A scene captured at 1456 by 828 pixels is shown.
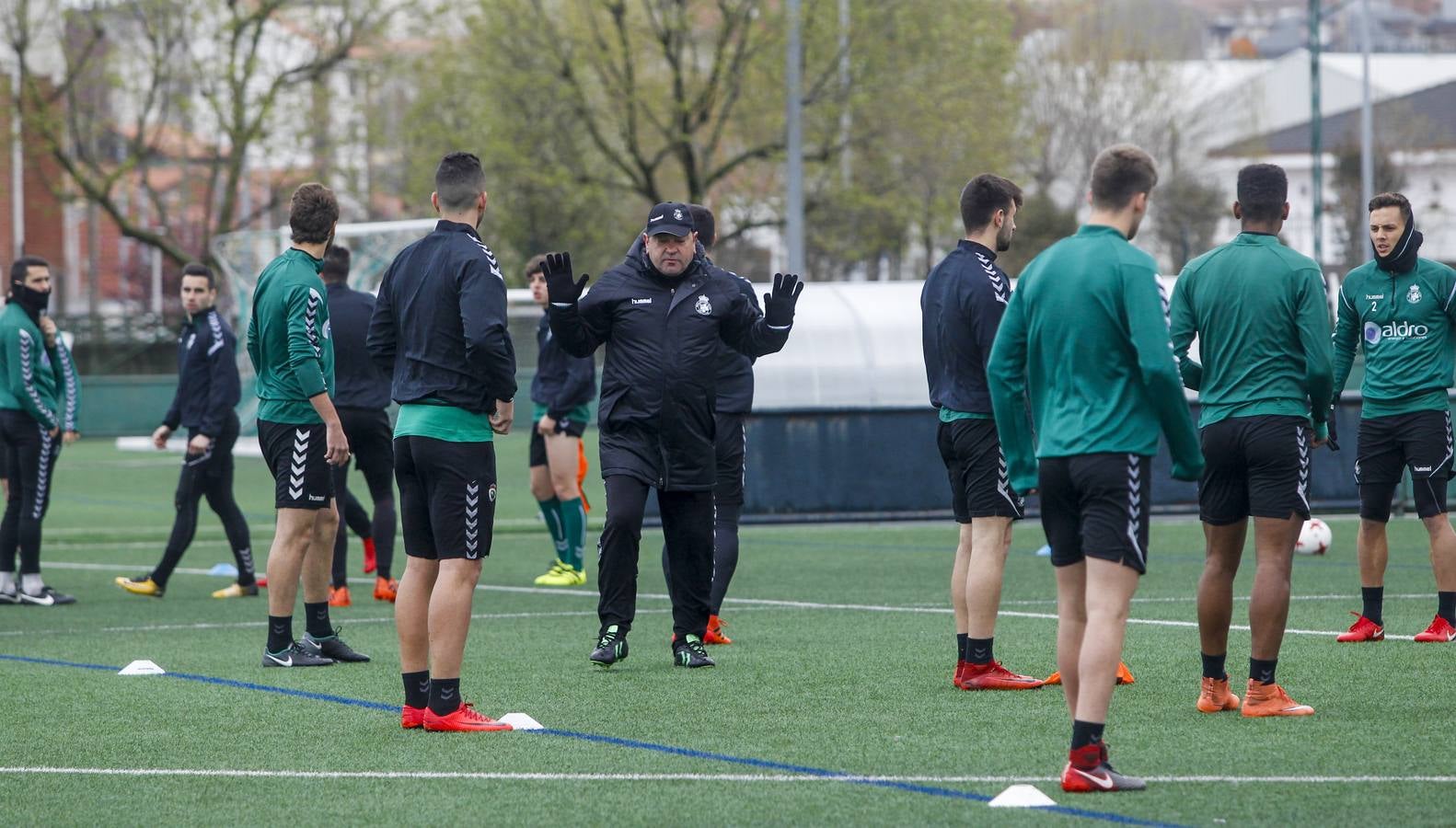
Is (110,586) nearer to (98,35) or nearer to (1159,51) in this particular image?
(98,35)

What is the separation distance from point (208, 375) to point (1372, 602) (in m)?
7.20

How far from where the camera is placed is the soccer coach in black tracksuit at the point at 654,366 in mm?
8367

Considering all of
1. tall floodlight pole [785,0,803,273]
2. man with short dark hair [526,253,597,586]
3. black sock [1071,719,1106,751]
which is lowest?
black sock [1071,719,1106,751]

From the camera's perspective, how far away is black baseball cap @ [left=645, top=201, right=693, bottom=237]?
27.2ft

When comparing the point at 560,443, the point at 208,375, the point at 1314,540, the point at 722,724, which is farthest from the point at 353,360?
the point at 1314,540

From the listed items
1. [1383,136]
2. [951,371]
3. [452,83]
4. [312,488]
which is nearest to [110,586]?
[312,488]

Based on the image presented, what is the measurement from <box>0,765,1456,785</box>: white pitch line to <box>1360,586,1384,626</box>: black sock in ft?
10.7

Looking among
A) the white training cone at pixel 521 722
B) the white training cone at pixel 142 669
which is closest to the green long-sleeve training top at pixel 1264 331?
the white training cone at pixel 521 722

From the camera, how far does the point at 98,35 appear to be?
37.6 meters

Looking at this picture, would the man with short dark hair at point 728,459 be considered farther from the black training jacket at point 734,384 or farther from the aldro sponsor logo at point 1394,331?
the aldro sponsor logo at point 1394,331

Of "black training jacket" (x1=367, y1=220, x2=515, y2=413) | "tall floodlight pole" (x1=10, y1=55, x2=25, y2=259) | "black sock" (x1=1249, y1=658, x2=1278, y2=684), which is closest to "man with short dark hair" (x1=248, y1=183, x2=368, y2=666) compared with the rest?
"black training jacket" (x1=367, y1=220, x2=515, y2=413)

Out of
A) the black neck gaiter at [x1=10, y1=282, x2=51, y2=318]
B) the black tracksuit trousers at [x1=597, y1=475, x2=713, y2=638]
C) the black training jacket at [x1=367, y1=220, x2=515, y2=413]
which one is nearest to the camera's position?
the black training jacket at [x1=367, y1=220, x2=515, y2=413]

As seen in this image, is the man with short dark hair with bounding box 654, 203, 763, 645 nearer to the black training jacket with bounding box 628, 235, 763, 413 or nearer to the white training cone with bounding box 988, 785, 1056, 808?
the black training jacket with bounding box 628, 235, 763, 413

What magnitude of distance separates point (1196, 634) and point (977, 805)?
4.07 metres
